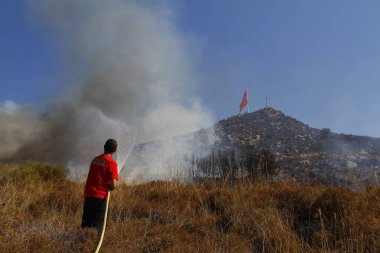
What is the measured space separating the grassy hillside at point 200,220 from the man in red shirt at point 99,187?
0.33 m

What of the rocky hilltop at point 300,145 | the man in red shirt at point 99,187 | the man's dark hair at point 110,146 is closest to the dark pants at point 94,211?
the man in red shirt at point 99,187

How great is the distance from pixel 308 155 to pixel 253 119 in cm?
1021

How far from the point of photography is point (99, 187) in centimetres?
641

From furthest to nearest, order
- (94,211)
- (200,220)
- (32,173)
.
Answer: (32,173), (200,220), (94,211)

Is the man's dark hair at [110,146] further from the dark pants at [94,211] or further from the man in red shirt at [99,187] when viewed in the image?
the dark pants at [94,211]

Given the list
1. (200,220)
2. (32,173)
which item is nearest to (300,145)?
(32,173)

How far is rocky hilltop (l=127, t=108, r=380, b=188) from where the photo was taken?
22.2 m

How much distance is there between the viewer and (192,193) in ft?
34.9

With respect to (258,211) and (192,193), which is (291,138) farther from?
(258,211)

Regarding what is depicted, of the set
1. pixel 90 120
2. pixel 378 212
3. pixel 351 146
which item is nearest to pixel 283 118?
pixel 351 146

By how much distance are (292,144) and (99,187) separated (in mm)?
23347

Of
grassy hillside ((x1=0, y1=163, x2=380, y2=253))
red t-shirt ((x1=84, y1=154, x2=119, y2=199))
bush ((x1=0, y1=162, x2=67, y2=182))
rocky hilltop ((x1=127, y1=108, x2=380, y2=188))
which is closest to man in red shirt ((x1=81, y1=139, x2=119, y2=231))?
red t-shirt ((x1=84, y1=154, x2=119, y2=199))

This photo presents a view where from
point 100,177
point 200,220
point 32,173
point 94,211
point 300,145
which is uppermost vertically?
point 300,145

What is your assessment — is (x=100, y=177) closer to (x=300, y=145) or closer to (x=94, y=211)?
(x=94, y=211)
